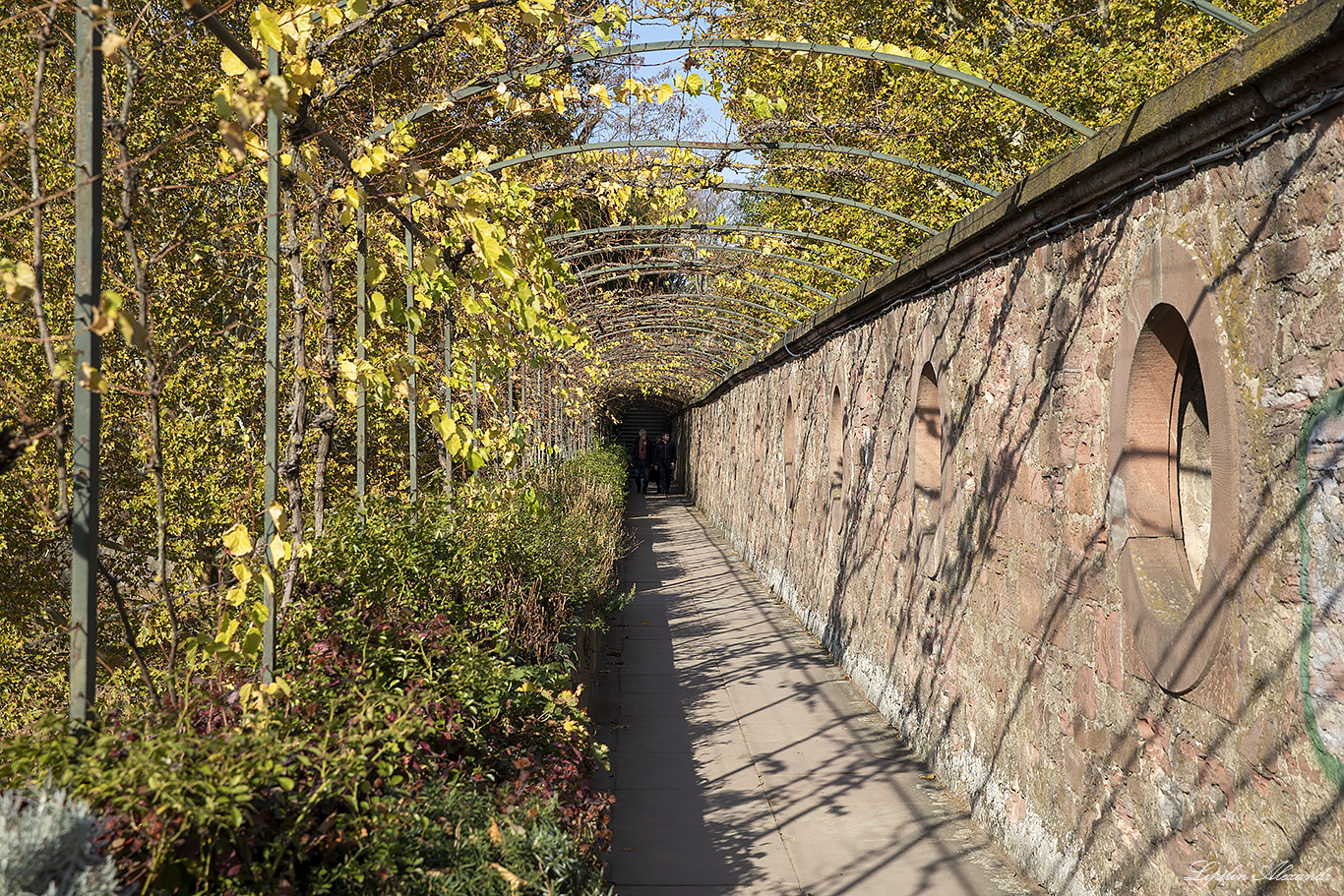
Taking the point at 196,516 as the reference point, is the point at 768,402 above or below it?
above

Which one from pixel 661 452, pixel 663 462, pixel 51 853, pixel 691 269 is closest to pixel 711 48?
pixel 51 853

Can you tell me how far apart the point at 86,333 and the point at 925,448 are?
501 cm

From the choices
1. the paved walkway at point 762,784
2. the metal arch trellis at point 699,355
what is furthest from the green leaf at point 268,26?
the metal arch trellis at point 699,355

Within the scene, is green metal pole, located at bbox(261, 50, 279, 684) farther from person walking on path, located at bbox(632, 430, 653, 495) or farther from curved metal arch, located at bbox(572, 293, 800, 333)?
person walking on path, located at bbox(632, 430, 653, 495)

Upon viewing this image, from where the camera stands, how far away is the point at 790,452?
11.7 meters

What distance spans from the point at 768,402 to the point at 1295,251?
11453 mm

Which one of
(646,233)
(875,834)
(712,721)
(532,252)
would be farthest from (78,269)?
(646,233)

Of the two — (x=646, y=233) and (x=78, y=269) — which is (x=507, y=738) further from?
(x=646, y=233)

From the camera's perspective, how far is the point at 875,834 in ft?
15.4

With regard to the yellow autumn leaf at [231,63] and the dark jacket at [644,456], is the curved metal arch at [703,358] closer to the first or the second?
the dark jacket at [644,456]

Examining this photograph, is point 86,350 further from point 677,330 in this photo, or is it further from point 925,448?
point 677,330
